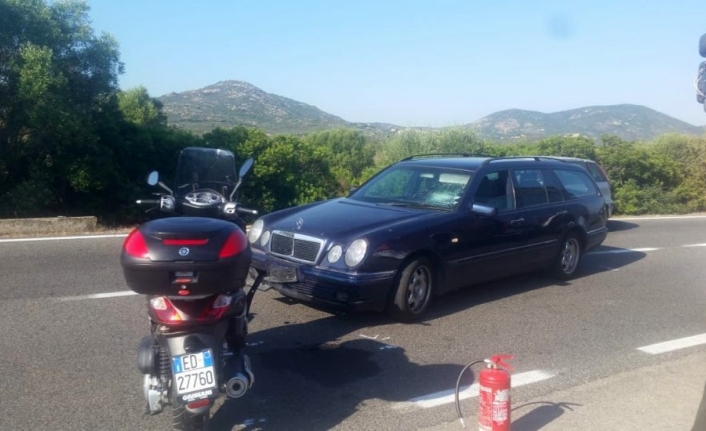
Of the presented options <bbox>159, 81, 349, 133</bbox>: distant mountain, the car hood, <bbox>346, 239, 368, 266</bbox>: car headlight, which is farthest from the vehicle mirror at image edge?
Answer: <bbox>159, 81, 349, 133</bbox>: distant mountain

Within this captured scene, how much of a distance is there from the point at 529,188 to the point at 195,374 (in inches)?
240

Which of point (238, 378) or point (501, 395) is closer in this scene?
point (238, 378)

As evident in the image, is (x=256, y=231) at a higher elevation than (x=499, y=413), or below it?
higher

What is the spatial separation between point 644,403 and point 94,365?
4.13 meters

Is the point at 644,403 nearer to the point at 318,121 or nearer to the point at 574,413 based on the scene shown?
the point at 574,413

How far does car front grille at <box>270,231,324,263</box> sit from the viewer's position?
7.16 metres

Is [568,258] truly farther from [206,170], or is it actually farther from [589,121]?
[589,121]

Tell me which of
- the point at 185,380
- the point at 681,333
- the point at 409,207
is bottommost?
the point at 681,333

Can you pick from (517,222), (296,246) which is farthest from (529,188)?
(296,246)

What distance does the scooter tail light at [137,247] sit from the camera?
4207 millimetres

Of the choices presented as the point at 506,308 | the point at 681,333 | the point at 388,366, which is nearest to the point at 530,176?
the point at 506,308

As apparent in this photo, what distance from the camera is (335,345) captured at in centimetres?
658

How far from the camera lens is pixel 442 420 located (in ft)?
16.3

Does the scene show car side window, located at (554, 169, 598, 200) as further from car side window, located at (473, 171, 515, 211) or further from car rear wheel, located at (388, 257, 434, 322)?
car rear wheel, located at (388, 257, 434, 322)
